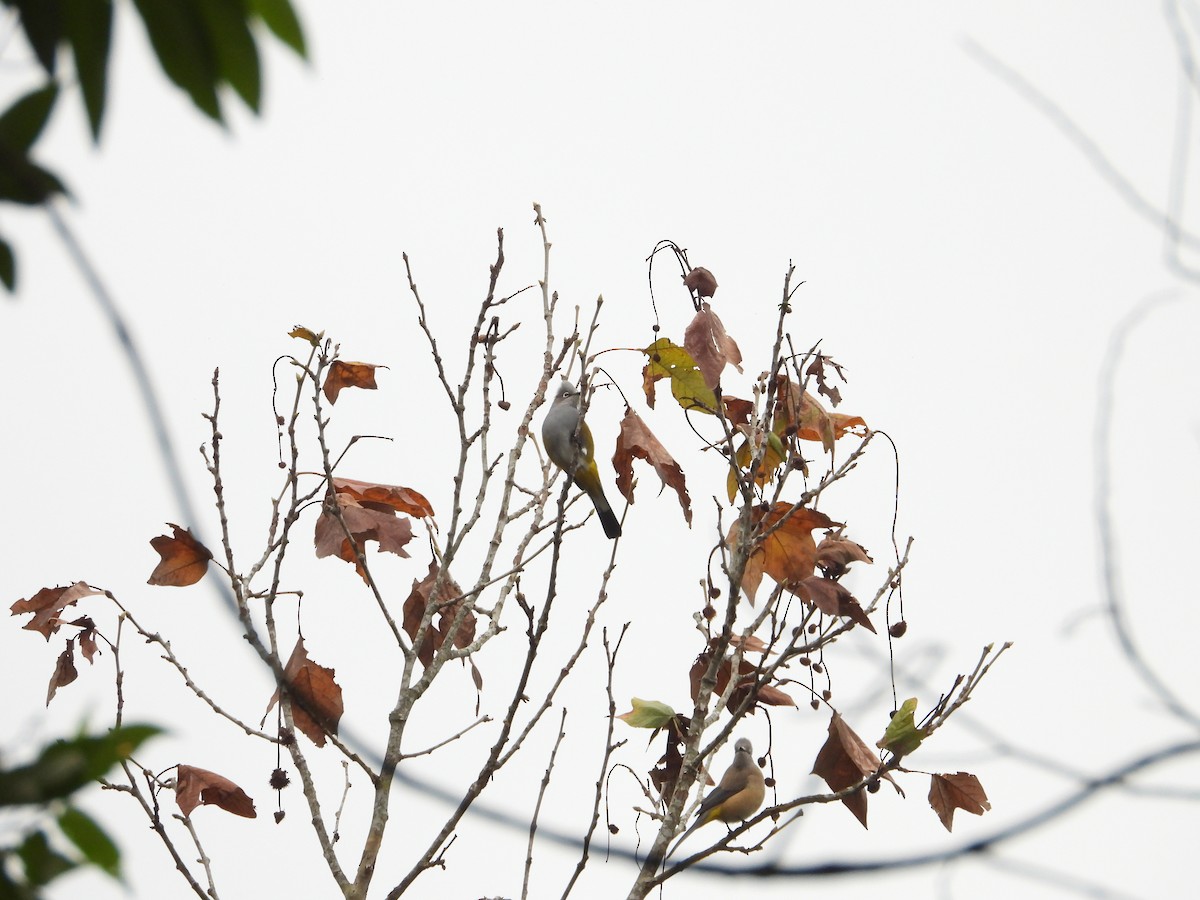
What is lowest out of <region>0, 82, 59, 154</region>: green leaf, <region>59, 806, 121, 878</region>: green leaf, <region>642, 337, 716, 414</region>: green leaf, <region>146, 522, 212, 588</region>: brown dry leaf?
<region>59, 806, 121, 878</region>: green leaf

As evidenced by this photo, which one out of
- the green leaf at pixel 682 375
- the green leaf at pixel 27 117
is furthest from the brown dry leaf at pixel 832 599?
the green leaf at pixel 27 117

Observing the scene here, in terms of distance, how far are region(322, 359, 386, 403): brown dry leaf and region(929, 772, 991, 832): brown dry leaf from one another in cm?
219

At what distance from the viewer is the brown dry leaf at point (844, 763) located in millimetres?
3283

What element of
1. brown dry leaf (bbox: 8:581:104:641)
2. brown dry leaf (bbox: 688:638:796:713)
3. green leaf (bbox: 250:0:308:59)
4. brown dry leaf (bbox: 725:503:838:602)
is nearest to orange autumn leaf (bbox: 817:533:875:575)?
brown dry leaf (bbox: 725:503:838:602)

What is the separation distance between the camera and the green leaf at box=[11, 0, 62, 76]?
3.99 ft

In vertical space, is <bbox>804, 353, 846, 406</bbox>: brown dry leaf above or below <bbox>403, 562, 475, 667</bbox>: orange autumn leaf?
above

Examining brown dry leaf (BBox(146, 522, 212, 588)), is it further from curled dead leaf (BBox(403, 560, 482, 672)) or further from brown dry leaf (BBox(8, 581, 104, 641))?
curled dead leaf (BBox(403, 560, 482, 672))

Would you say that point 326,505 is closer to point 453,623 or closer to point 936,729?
point 453,623

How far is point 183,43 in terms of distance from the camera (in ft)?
4.02

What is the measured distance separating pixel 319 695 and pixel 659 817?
3.36ft

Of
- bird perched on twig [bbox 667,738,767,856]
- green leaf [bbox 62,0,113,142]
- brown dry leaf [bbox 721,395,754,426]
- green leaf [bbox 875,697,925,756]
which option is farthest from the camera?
bird perched on twig [bbox 667,738,767,856]

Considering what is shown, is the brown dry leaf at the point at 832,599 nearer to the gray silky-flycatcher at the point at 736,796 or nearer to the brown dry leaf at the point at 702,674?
the brown dry leaf at the point at 702,674

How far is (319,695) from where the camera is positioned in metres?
3.27

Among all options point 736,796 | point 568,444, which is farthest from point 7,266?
point 736,796
